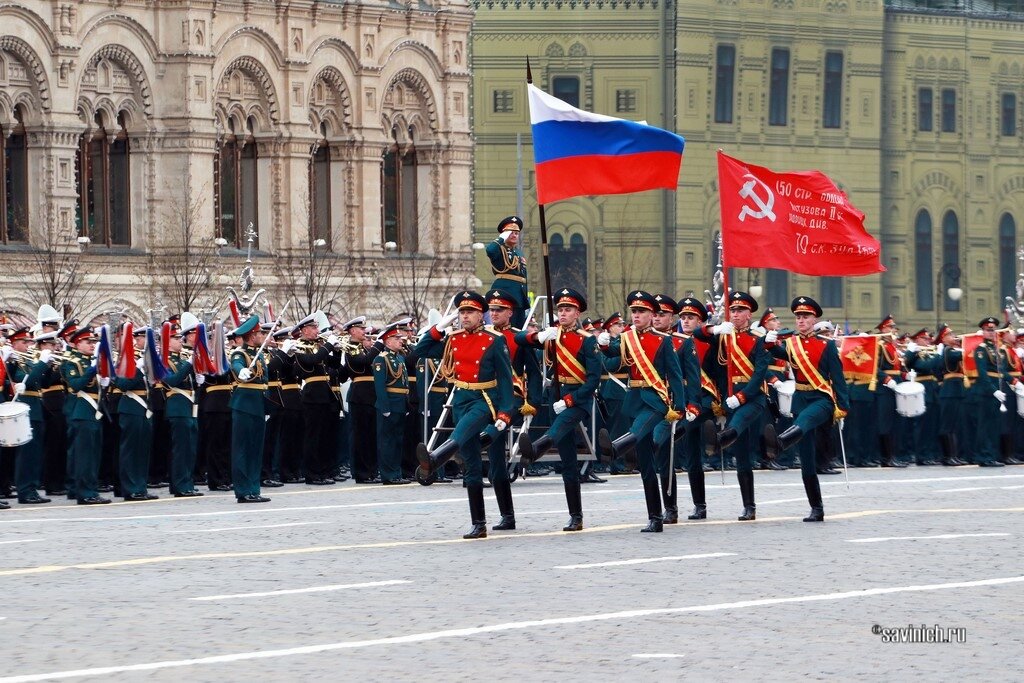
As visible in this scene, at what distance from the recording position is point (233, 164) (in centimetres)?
4834

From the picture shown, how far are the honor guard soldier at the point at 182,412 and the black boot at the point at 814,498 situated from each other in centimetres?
688

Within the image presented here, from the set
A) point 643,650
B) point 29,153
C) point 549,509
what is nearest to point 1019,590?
point 643,650

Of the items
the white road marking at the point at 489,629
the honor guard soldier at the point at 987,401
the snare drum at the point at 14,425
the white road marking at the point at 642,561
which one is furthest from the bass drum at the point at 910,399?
the white road marking at the point at 489,629

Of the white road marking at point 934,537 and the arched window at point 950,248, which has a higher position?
the arched window at point 950,248

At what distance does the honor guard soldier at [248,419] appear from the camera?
887 inches

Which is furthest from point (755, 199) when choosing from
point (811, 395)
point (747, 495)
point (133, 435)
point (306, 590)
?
point (306, 590)

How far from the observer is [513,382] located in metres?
18.2

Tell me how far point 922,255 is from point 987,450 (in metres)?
40.6

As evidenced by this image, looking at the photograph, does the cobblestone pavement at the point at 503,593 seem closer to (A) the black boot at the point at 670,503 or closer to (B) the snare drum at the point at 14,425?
(A) the black boot at the point at 670,503

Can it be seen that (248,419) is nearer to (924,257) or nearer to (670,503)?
(670,503)

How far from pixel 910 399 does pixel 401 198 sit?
78.6 feet

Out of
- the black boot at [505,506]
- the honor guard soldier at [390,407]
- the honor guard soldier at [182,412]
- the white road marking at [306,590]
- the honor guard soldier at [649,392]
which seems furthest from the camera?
the honor guard soldier at [390,407]

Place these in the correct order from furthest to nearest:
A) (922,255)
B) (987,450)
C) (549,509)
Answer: (922,255), (987,450), (549,509)

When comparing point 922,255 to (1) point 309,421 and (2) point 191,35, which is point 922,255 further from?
(1) point 309,421
